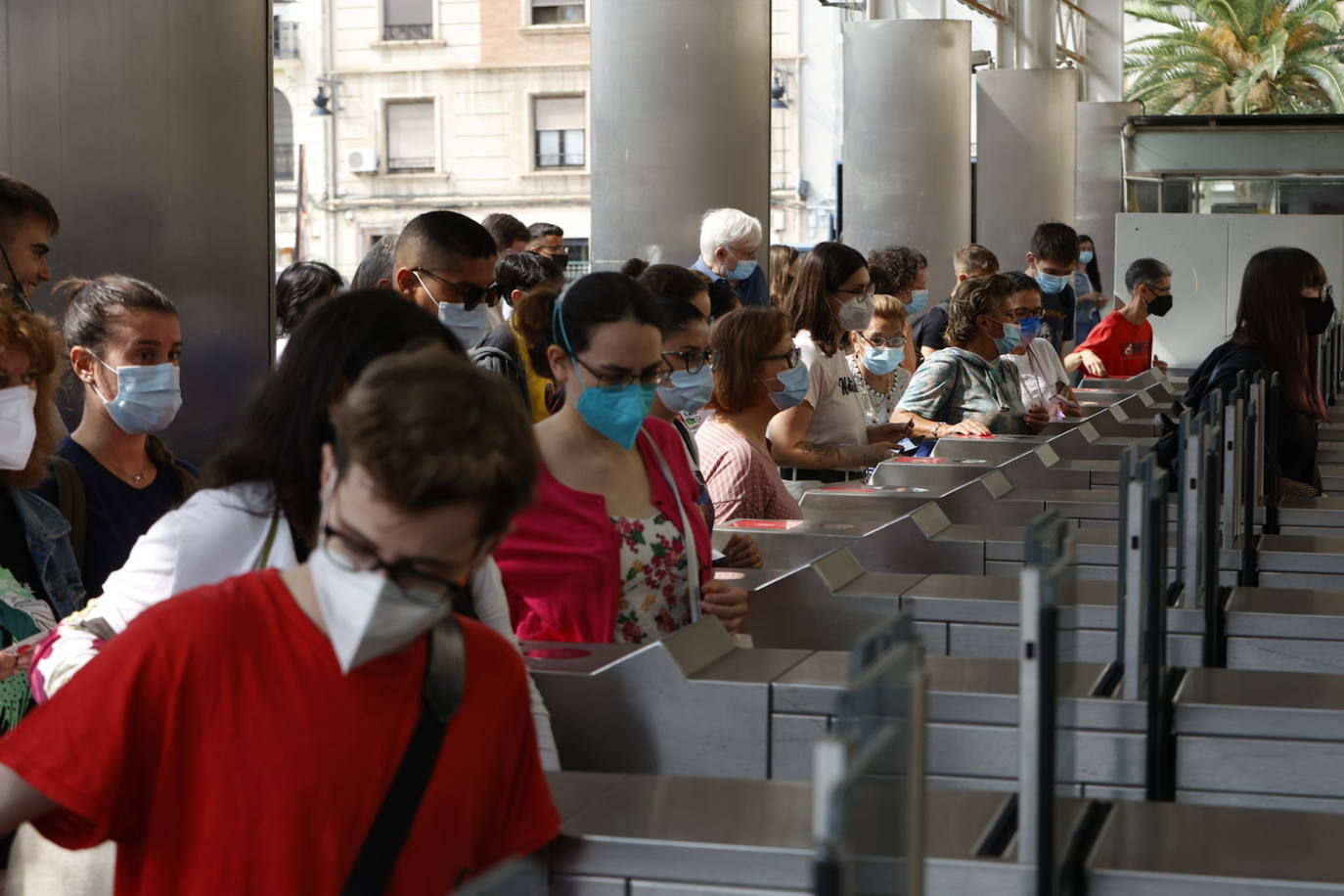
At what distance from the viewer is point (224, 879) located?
156 cm

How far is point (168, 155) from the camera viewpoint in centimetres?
424

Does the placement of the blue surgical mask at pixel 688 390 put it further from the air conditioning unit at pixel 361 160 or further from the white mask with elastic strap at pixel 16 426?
the air conditioning unit at pixel 361 160

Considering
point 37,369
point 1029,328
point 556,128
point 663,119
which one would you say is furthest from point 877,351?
point 556,128

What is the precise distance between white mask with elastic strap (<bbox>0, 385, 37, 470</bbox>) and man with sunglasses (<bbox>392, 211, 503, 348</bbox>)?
1283mm

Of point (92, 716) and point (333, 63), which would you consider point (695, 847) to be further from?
point (333, 63)

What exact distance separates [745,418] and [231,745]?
292 cm

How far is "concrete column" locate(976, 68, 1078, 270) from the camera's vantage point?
17625 millimetres

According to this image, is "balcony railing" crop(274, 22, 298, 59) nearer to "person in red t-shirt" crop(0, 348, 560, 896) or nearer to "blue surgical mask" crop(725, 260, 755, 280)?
"blue surgical mask" crop(725, 260, 755, 280)

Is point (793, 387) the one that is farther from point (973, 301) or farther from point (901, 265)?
point (901, 265)

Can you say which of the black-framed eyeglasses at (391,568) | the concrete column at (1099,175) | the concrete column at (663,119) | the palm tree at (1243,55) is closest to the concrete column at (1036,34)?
the concrete column at (1099,175)

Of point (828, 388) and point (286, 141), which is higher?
point (286, 141)

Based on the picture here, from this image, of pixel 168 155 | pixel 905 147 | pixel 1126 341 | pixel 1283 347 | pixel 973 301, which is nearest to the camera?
pixel 168 155

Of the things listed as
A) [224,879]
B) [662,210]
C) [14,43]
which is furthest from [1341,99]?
[224,879]

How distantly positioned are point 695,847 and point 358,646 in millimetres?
523
